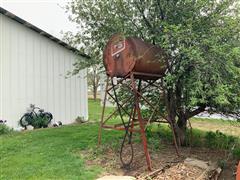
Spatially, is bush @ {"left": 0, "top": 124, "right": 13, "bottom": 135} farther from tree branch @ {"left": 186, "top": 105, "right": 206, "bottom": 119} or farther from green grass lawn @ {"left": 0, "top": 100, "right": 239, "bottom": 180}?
tree branch @ {"left": 186, "top": 105, "right": 206, "bottom": 119}

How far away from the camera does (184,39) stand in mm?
5977

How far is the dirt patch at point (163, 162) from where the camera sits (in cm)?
567

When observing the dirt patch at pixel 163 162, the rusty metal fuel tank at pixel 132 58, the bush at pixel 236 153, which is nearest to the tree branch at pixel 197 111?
the dirt patch at pixel 163 162

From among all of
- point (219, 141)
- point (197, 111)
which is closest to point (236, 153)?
point (219, 141)

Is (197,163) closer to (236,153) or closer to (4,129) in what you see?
(236,153)

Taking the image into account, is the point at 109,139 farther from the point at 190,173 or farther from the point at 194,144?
the point at 190,173

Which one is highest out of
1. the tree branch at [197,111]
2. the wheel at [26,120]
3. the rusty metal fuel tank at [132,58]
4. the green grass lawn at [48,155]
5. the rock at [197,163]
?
the rusty metal fuel tank at [132,58]

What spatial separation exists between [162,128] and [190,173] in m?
4.12

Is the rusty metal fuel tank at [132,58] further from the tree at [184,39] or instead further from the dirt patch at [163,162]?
the dirt patch at [163,162]

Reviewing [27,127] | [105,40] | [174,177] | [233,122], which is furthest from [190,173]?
[27,127]

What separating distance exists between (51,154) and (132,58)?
2605 mm

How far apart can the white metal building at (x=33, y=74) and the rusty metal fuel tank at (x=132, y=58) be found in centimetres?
342

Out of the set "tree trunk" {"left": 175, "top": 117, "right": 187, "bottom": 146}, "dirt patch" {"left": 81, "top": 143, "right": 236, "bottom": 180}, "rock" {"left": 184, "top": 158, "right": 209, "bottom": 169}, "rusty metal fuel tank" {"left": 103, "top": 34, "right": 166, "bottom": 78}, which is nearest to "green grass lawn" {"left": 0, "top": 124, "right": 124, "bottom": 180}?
"dirt patch" {"left": 81, "top": 143, "right": 236, "bottom": 180}

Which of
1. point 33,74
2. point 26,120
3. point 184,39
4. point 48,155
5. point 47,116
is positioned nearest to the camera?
point 184,39
